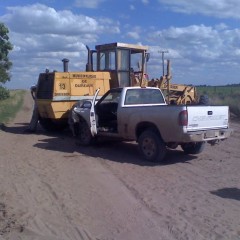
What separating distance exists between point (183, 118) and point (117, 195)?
10.5 feet

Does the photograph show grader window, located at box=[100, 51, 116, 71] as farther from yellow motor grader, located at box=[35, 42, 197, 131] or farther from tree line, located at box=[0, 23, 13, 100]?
Answer: tree line, located at box=[0, 23, 13, 100]

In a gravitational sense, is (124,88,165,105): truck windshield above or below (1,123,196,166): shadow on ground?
above

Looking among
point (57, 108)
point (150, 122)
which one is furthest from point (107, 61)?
point (150, 122)

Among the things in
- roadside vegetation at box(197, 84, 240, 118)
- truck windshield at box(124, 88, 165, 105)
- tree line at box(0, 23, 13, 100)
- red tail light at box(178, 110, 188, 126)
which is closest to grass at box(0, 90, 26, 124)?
tree line at box(0, 23, 13, 100)

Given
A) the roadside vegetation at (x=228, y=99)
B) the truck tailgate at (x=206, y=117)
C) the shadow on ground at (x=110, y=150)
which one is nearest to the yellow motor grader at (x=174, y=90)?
the roadside vegetation at (x=228, y=99)

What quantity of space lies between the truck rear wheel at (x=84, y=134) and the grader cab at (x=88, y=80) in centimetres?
260

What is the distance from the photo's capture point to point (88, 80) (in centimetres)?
1792

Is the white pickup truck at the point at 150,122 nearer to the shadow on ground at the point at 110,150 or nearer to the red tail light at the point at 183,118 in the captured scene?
the red tail light at the point at 183,118

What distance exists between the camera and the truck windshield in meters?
13.3

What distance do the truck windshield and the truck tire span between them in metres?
A: 1.58

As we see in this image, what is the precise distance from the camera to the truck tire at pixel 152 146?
11508mm

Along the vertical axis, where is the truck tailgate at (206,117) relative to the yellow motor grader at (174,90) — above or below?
below

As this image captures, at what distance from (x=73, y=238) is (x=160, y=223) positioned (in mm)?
1308

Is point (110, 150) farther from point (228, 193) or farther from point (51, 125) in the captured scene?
point (228, 193)
